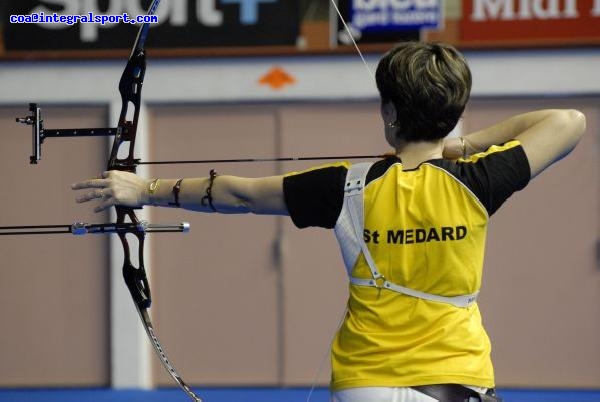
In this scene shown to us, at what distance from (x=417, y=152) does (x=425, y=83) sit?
0.16m

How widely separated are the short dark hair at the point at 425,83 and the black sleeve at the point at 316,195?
0.62 feet

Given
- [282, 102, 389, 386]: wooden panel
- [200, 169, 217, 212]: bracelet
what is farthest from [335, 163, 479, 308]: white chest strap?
[282, 102, 389, 386]: wooden panel

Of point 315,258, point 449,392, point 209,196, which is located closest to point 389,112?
point 209,196

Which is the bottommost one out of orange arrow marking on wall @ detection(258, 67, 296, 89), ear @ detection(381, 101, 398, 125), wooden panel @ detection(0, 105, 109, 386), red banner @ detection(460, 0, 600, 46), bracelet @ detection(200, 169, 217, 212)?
wooden panel @ detection(0, 105, 109, 386)

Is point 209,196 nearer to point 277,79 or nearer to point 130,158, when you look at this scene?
point 130,158

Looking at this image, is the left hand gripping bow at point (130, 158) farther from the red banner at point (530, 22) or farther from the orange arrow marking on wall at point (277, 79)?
the red banner at point (530, 22)

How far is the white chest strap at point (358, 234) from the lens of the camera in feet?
7.50

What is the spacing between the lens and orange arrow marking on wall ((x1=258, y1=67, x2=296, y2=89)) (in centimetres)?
805

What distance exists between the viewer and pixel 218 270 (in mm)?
8219

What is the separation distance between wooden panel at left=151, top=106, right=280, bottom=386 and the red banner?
1613 millimetres

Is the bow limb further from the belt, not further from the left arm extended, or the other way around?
the belt

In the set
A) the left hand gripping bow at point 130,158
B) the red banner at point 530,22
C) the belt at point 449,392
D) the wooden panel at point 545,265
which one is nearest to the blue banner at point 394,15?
the red banner at point 530,22

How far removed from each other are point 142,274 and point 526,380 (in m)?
5.21

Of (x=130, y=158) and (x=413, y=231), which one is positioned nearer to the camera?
(x=413, y=231)
